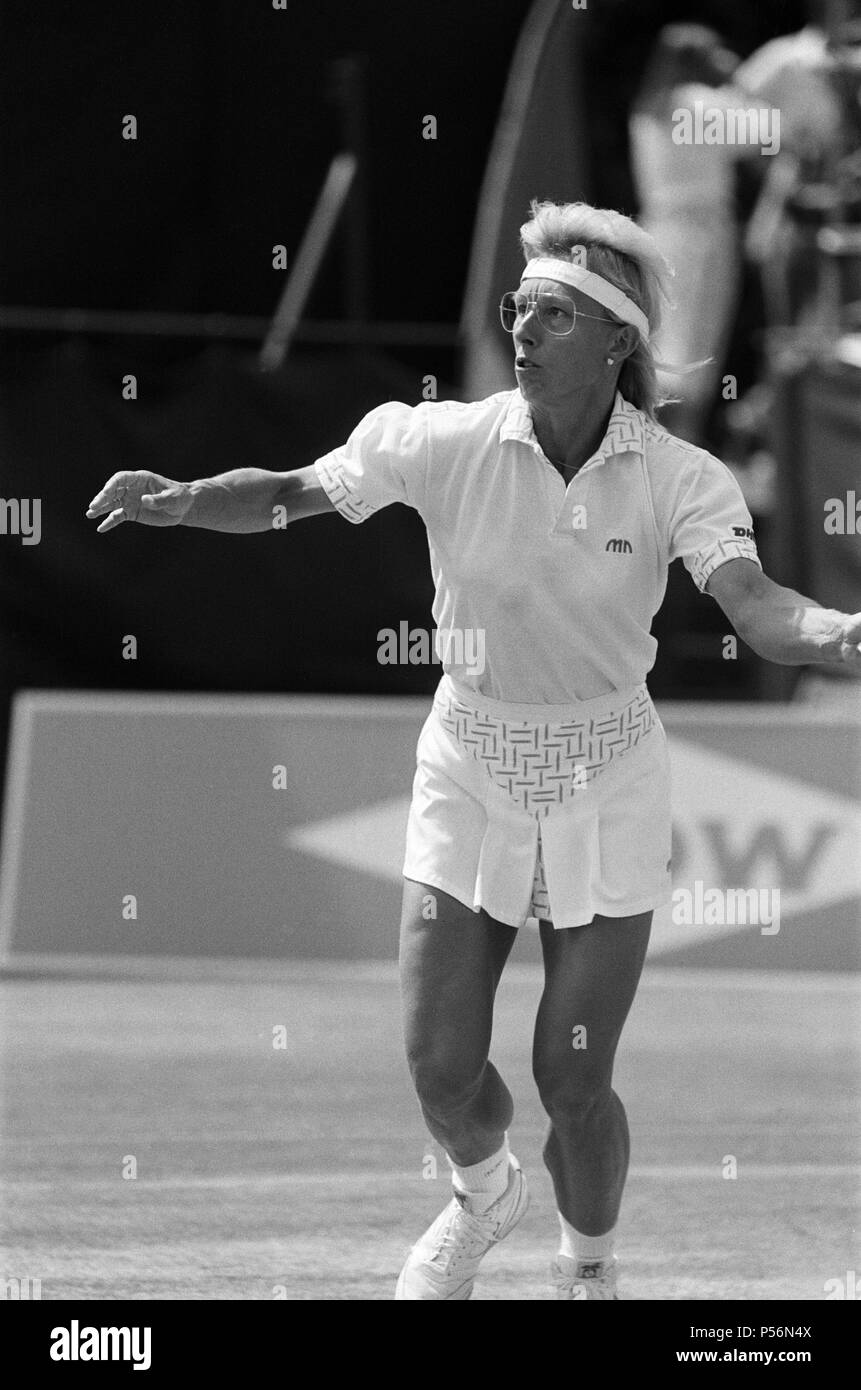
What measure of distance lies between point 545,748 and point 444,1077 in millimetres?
752

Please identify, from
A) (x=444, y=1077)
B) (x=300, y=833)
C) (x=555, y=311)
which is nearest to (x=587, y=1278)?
(x=444, y=1077)

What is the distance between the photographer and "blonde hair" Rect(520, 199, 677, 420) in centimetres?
510

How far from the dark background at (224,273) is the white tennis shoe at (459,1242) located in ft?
20.9

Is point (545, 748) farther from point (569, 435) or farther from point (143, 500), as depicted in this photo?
point (143, 500)

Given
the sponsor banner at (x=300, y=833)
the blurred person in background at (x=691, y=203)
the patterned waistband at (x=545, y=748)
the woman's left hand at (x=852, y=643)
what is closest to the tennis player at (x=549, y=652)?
the patterned waistband at (x=545, y=748)

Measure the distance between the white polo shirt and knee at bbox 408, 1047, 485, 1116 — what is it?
0.80 m

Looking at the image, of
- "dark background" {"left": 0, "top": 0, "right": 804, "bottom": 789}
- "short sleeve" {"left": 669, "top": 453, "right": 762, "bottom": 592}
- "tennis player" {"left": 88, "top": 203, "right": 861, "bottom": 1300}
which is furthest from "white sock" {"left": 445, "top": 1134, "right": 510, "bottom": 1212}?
"dark background" {"left": 0, "top": 0, "right": 804, "bottom": 789}

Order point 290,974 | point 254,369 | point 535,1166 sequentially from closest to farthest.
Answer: point 535,1166
point 290,974
point 254,369

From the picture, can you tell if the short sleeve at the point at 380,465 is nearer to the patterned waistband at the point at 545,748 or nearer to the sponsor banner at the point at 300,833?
the patterned waistband at the point at 545,748

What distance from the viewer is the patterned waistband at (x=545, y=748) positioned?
509cm
